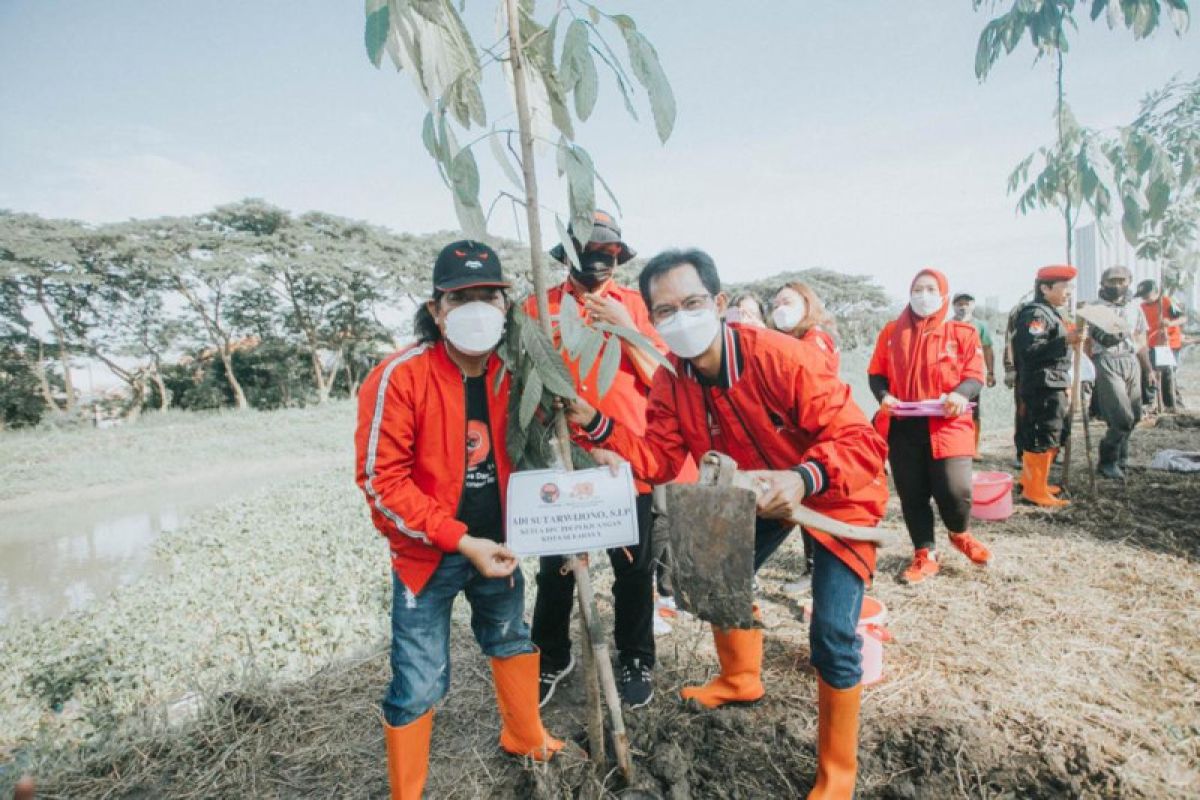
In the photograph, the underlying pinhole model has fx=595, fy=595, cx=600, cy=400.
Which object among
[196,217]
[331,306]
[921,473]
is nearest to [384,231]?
[331,306]

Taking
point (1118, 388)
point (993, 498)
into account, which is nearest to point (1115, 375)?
point (1118, 388)

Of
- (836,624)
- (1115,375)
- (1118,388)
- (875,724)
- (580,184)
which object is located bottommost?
(875,724)

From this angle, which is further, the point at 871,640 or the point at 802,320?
the point at 802,320

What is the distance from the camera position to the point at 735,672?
2549 millimetres

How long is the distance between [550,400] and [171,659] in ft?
11.7

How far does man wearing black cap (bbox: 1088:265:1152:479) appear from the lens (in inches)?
210

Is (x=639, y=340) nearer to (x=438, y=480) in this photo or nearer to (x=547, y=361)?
(x=547, y=361)

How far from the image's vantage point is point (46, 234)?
22.1 metres

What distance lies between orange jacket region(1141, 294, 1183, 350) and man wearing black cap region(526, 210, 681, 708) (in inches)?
348

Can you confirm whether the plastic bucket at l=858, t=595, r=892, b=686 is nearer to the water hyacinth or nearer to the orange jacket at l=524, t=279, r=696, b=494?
the orange jacket at l=524, t=279, r=696, b=494

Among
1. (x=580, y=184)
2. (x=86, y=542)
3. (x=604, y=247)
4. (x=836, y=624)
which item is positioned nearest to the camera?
(x=580, y=184)

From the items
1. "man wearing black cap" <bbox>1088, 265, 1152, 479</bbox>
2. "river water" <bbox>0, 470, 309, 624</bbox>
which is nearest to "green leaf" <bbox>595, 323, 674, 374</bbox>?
"man wearing black cap" <bbox>1088, 265, 1152, 479</bbox>

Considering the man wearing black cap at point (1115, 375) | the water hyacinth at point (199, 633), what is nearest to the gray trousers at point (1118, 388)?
the man wearing black cap at point (1115, 375)

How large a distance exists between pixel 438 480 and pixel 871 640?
78.5 inches
